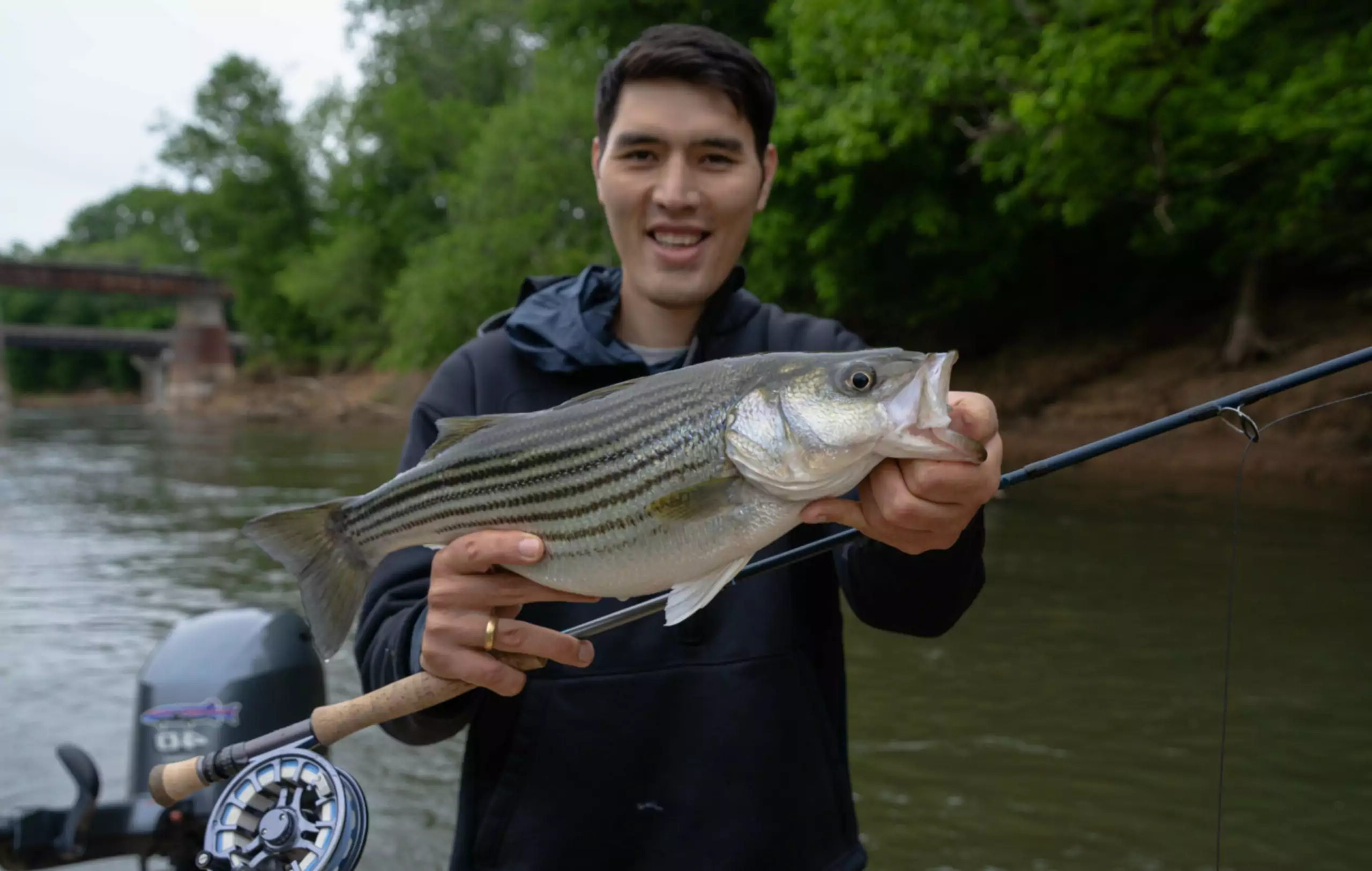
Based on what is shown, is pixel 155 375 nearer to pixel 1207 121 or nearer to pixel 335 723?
pixel 1207 121

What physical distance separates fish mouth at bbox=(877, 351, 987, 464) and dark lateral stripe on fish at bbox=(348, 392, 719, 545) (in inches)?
14.7

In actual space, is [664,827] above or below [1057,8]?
below

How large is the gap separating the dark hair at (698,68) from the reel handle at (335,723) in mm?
1457

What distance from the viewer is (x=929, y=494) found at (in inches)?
77.5

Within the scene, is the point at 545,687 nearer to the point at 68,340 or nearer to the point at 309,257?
the point at 309,257

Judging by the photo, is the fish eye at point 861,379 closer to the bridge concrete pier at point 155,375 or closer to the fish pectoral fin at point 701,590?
the fish pectoral fin at point 701,590

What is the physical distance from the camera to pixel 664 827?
2.49m

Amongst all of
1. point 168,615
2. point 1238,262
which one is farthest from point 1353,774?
point 1238,262

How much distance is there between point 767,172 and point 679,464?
114cm

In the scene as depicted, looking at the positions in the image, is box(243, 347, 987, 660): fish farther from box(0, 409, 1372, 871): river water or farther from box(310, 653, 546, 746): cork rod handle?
box(0, 409, 1372, 871): river water

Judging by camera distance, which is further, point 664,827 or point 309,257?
point 309,257

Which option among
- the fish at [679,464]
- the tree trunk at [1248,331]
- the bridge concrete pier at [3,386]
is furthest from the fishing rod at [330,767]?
the bridge concrete pier at [3,386]

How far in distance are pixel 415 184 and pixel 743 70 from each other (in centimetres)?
4334

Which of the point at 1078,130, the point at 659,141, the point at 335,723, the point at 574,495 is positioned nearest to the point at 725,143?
the point at 659,141
